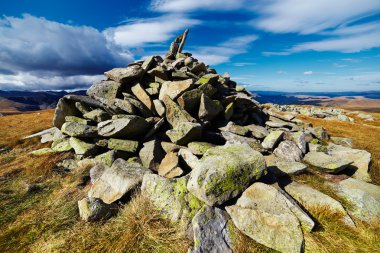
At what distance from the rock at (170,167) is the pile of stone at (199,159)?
0.20 feet

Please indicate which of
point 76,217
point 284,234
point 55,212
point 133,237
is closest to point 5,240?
point 55,212

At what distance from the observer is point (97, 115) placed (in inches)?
503

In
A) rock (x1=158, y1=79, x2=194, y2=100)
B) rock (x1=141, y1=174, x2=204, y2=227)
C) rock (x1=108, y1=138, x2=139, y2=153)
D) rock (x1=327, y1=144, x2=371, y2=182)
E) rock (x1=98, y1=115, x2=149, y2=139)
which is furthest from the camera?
rock (x1=158, y1=79, x2=194, y2=100)

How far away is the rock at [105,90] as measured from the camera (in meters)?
13.9

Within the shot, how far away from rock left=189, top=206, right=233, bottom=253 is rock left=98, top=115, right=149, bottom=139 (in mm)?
6969

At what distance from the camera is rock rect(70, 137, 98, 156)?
12.1 metres

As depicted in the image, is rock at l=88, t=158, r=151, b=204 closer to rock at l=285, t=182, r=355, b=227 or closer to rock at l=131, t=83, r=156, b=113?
rock at l=131, t=83, r=156, b=113

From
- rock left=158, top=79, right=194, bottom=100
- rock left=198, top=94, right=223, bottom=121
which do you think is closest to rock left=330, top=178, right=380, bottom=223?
rock left=198, top=94, right=223, bottom=121

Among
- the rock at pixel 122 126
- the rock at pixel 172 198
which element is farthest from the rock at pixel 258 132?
the rock at pixel 172 198

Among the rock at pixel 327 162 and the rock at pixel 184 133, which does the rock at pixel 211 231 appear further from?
the rock at pixel 327 162

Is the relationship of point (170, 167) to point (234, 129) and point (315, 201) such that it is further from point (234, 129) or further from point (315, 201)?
point (315, 201)

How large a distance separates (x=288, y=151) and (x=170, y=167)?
8.06 metres

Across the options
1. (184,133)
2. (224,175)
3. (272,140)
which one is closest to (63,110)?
(184,133)

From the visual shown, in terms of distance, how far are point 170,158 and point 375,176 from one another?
477 inches
